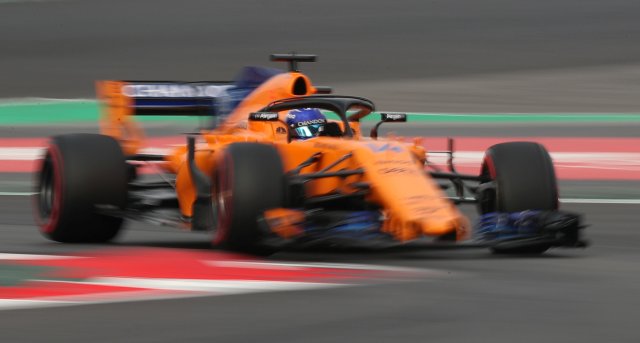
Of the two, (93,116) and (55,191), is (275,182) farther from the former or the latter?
(93,116)

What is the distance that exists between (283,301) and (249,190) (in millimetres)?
1476

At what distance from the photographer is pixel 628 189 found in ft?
43.2

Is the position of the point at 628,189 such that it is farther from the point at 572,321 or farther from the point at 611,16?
the point at 611,16

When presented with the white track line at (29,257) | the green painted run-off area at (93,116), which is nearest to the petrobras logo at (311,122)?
the white track line at (29,257)

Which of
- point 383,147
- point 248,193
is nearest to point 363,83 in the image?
point 383,147

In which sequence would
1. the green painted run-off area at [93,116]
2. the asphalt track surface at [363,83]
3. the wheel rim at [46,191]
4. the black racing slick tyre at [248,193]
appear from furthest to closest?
the green painted run-off area at [93,116]
the wheel rim at [46,191]
the black racing slick tyre at [248,193]
the asphalt track surface at [363,83]

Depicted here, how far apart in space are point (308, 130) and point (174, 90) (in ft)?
6.07

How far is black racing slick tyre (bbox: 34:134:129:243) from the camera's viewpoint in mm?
9055

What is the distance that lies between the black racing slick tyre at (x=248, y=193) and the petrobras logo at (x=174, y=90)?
2.52m

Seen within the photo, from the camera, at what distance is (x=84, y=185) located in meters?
9.06

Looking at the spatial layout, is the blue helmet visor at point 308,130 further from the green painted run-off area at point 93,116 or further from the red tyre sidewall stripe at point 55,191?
the green painted run-off area at point 93,116

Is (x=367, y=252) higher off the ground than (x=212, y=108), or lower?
lower

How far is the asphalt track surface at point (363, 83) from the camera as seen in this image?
5.49 m

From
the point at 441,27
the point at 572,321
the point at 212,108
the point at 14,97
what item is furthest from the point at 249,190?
the point at 441,27
